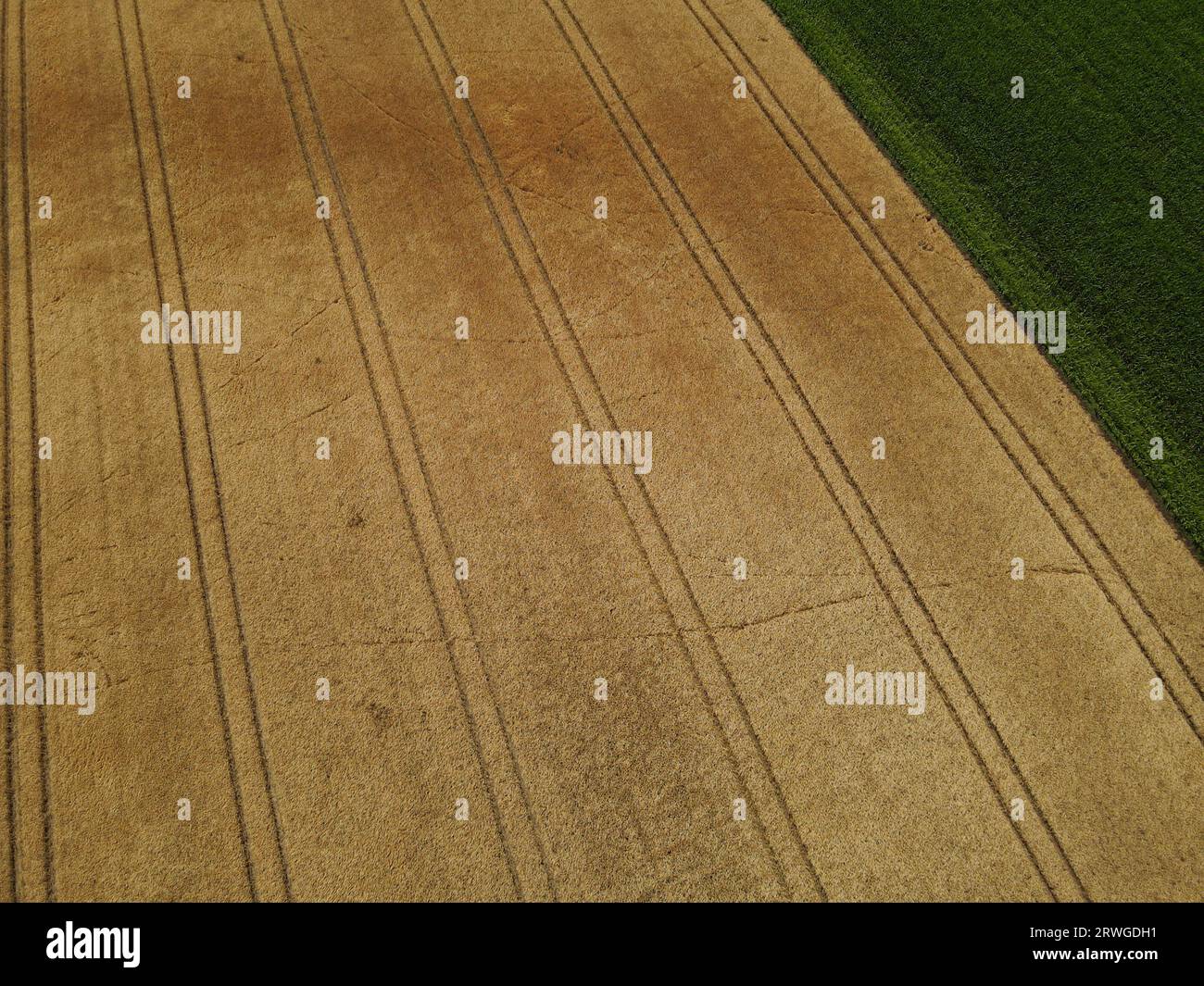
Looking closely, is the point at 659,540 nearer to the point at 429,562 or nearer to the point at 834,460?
the point at 834,460

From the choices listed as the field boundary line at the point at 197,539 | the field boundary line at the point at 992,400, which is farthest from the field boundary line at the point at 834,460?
the field boundary line at the point at 197,539

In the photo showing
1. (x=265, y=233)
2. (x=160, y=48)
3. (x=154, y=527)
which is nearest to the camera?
(x=154, y=527)

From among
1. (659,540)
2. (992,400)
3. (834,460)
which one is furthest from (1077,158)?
(659,540)

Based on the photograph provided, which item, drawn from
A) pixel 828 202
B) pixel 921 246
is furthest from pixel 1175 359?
pixel 828 202

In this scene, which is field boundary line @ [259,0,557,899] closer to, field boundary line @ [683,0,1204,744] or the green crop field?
field boundary line @ [683,0,1204,744]
